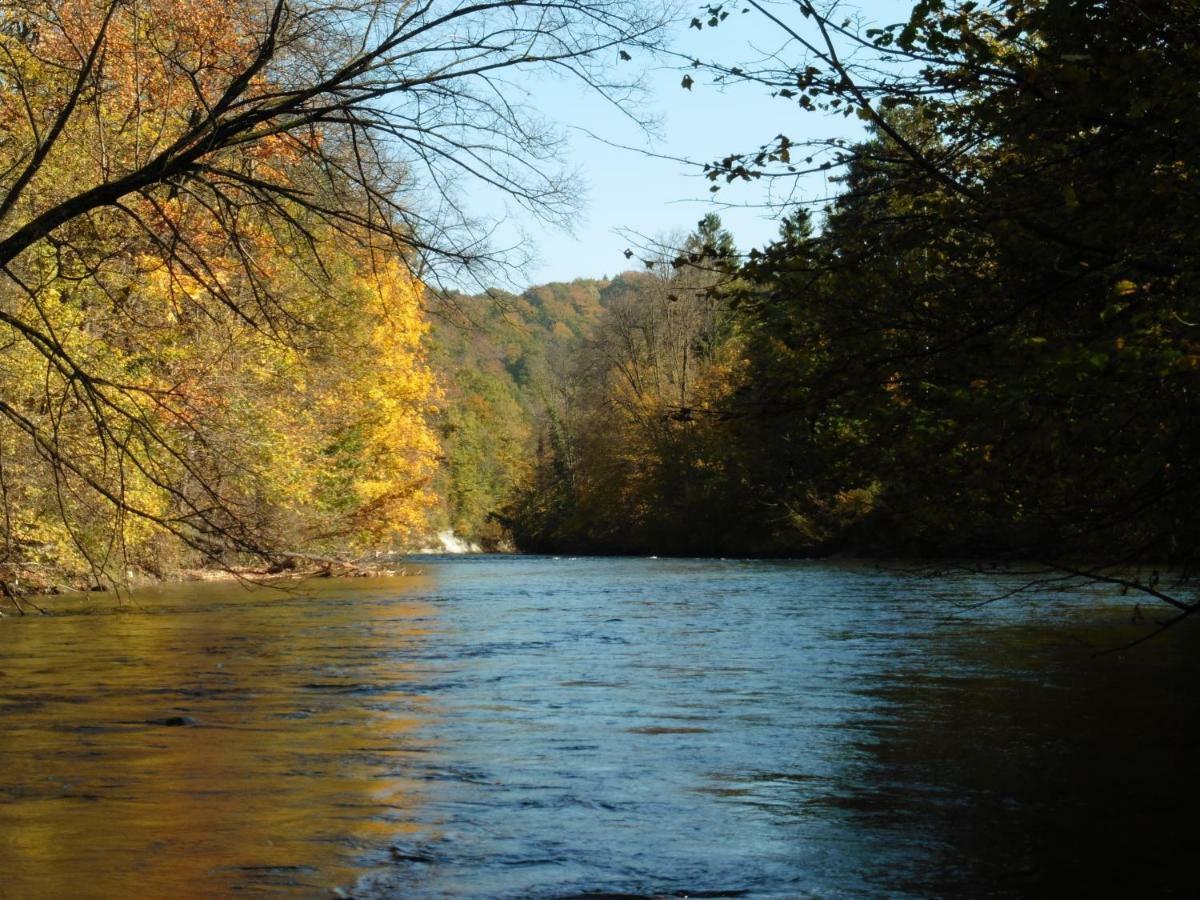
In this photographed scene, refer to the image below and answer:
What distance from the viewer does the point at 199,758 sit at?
29.0 feet

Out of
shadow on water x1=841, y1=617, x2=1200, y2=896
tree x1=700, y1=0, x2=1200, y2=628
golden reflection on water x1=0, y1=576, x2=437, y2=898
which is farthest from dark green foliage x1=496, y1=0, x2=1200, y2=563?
golden reflection on water x1=0, y1=576, x2=437, y2=898

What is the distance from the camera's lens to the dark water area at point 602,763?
616cm

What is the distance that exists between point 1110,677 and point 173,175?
29.8ft

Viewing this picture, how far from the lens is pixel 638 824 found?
7.05 m

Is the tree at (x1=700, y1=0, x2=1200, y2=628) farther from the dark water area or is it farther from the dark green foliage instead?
A: the dark water area

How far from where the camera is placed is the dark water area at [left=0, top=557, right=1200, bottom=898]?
6.16 metres

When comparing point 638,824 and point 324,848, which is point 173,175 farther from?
point 638,824

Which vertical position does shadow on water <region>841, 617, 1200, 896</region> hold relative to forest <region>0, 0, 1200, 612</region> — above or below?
below

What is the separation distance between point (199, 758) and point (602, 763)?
2.61 m

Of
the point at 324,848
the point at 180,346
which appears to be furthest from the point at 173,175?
the point at 180,346

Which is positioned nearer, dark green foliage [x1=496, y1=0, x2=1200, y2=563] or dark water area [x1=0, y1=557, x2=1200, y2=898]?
→ dark water area [x1=0, y1=557, x2=1200, y2=898]

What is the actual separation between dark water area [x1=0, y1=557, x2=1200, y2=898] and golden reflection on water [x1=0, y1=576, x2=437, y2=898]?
33 millimetres

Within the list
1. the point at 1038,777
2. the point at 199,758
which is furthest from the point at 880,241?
the point at 199,758

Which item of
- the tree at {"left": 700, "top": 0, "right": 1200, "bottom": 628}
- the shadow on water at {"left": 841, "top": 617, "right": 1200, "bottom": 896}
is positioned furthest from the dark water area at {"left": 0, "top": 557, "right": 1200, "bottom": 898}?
the tree at {"left": 700, "top": 0, "right": 1200, "bottom": 628}
